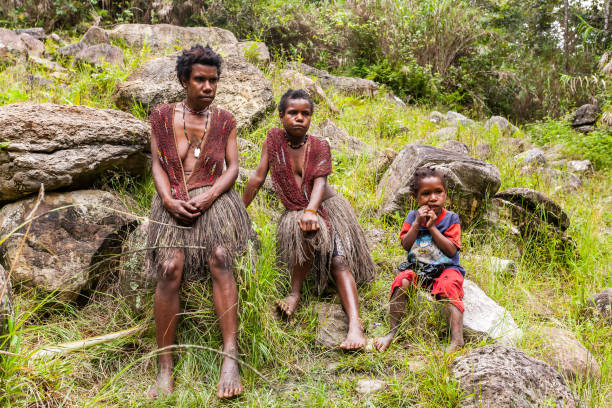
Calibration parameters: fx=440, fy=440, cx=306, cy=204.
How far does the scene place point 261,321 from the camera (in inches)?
95.6

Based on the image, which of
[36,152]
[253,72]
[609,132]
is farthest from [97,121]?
[609,132]

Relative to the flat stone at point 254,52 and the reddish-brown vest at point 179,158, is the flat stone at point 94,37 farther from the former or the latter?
the reddish-brown vest at point 179,158

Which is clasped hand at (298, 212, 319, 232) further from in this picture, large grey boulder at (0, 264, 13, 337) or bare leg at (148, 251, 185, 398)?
large grey boulder at (0, 264, 13, 337)

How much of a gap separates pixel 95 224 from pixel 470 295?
8.04 feet

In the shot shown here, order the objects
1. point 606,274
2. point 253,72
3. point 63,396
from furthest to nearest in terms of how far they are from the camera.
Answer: point 253,72, point 606,274, point 63,396

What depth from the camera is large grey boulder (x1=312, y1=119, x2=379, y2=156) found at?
4.86 meters

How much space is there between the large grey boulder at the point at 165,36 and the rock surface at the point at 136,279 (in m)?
4.78

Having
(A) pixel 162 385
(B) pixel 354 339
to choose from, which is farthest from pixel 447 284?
(A) pixel 162 385

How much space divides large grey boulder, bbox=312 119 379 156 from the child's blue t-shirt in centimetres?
219

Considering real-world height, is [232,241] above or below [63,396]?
above

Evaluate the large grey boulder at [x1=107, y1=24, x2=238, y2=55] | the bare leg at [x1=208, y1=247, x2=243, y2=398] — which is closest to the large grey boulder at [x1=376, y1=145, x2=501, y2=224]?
the bare leg at [x1=208, y1=247, x2=243, y2=398]

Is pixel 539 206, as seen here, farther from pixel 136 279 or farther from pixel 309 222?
pixel 136 279

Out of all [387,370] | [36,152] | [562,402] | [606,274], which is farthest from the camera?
[606,274]

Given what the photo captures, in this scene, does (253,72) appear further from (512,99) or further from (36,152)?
(512,99)
